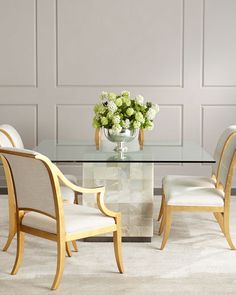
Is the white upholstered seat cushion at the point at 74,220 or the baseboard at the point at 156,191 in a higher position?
the white upholstered seat cushion at the point at 74,220

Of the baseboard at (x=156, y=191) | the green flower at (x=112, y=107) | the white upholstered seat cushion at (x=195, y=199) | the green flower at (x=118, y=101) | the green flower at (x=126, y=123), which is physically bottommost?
the baseboard at (x=156, y=191)

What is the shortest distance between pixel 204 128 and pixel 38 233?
3.37 metres

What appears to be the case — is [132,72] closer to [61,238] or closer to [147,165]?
[147,165]

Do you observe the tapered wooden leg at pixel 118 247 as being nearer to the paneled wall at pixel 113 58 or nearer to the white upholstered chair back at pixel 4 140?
the white upholstered chair back at pixel 4 140

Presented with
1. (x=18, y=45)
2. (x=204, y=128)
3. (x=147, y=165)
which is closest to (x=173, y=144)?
(x=147, y=165)

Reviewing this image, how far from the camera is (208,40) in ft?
21.0

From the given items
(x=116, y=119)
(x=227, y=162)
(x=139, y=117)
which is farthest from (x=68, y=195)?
(x=227, y=162)

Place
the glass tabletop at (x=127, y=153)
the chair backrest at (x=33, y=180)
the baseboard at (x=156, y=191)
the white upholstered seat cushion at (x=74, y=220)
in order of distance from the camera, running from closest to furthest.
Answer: the chair backrest at (x=33, y=180) < the white upholstered seat cushion at (x=74, y=220) < the glass tabletop at (x=127, y=153) < the baseboard at (x=156, y=191)

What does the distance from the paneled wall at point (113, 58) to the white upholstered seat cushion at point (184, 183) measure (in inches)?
70.9

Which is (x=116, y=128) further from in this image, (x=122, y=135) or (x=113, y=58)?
(x=113, y=58)

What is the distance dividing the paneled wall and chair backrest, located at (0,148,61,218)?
2.94m

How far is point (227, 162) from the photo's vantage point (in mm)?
4242

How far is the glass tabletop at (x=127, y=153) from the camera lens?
4090 millimetres

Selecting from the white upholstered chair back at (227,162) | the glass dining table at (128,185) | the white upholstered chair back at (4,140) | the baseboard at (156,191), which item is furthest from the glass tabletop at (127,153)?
the baseboard at (156,191)
